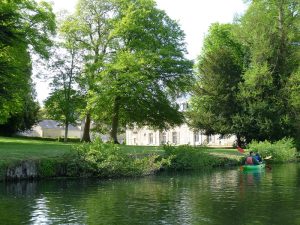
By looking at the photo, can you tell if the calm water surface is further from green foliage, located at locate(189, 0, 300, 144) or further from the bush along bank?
green foliage, located at locate(189, 0, 300, 144)

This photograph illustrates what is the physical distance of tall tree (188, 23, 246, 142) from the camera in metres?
52.2

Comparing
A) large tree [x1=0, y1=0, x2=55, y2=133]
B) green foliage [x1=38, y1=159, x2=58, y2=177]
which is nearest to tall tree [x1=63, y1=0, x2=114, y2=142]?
large tree [x1=0, y1=0, x2=55, y2=133]

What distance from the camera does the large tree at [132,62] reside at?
43.5 meters

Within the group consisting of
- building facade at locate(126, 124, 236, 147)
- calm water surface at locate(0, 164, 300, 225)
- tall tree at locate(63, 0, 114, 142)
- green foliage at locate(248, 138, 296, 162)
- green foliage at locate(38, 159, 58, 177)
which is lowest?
calm water surface at locate(0, 164, 300, 225)

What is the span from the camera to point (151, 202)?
16.4 metres

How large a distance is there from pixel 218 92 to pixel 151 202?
123ft

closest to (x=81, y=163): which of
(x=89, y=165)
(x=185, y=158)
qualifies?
(x=89, y=165)

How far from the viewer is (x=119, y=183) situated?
23.5 m

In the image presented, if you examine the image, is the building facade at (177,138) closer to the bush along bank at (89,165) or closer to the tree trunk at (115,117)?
the tree trunk at (115,117)

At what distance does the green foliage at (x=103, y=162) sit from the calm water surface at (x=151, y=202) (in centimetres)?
235

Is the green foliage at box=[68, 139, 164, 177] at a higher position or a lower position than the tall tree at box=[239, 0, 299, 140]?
lower

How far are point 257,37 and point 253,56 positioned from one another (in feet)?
7.08

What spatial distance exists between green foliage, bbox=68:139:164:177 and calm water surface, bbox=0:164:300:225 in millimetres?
2346

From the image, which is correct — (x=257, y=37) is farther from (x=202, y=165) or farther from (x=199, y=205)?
(x=199, y=205)
